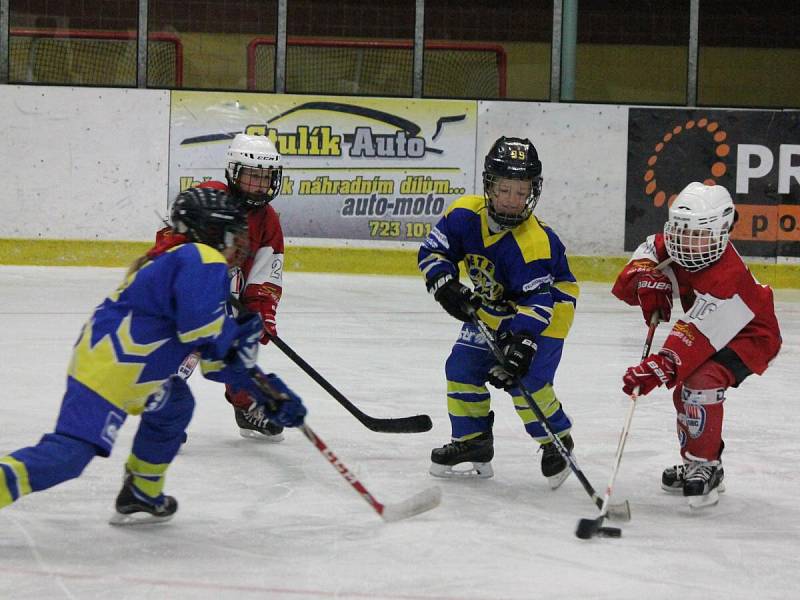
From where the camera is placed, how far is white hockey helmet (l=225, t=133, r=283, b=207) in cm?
354

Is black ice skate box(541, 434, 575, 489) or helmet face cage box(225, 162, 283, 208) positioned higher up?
helmet face cage box(225, 162, 283, 208)

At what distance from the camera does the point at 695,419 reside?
9.99 feet

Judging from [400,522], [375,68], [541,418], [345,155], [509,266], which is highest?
[375,68]

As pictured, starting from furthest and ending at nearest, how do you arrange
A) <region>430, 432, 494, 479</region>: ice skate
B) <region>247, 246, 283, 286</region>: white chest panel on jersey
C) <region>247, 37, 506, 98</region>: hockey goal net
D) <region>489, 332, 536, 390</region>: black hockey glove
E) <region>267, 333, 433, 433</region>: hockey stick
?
<region>247, 37, 506, 98</region>: hockey goal net
<region>247, 246, 283, 286</region>: white chest panel on jersey
<region>267, 333, 433, 433</region>: hockey stick
<region>430, 432, 494, 479</region>: ice skate
<region>489, 332, 536, 390</region>: black hockey glove

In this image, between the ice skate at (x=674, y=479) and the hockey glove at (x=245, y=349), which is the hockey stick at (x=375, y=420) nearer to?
the ice skate at (x=674, y=479)

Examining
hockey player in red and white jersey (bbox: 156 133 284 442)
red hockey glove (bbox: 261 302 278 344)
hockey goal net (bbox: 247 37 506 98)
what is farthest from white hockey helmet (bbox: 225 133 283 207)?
hockey goal net (bbox: 247 37 506 98)

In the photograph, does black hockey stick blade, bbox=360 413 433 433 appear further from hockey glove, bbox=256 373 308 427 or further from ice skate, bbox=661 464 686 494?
hockey glove, bbox=256 373 308 427

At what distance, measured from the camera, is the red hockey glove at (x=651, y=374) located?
2.92 metres

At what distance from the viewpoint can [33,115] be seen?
7418mm

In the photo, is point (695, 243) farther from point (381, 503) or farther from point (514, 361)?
point (381, 503)

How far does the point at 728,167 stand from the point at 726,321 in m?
4.74

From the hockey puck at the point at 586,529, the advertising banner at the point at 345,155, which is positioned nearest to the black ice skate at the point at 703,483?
the hockey puck at the point at 586,529

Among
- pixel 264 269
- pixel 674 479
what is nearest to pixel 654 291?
pixel 674 479

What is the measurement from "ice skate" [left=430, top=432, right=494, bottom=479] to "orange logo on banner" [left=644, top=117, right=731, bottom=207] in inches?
181
